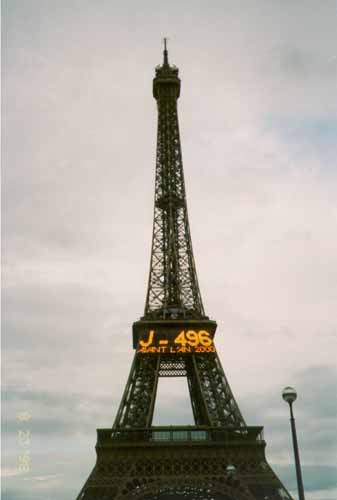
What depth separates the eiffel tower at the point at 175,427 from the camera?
58594 mm

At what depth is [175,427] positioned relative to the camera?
6294 cm

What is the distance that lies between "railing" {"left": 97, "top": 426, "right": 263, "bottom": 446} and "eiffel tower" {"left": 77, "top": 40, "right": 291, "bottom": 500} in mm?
107

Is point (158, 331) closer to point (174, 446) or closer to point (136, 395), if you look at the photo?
point (136, 395)

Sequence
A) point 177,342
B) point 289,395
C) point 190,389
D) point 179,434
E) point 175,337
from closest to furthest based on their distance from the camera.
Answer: point 289,395 → point 179,434 → point 177,342 → point 175,337 → point 190,389

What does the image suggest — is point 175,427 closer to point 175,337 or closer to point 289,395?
point 175,337

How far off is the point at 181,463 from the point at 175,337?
16593 millimetres

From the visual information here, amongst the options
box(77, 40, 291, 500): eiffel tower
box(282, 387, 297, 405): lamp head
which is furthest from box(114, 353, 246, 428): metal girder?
box(282, 387, 297, 405): lamp head

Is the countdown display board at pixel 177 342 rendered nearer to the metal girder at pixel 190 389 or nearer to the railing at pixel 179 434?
the metal girder at pixel 190 389

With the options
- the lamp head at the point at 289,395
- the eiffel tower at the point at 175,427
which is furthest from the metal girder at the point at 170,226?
the lamp head at the point at 289,395

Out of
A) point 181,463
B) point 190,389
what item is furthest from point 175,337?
point 181,463

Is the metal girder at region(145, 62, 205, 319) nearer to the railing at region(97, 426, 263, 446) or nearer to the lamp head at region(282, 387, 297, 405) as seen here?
the railing at region(97, 426, 263, 446)

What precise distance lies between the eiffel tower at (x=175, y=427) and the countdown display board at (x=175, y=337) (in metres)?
0.13

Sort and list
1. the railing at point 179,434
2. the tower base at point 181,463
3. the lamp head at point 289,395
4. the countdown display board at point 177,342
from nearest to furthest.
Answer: the lamp head at point 289,395
the tower base at point 181,463
the railing at point 179,434
the countdown display board at point 177,342

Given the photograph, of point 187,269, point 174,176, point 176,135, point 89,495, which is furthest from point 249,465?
point 176,135
